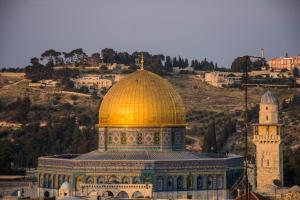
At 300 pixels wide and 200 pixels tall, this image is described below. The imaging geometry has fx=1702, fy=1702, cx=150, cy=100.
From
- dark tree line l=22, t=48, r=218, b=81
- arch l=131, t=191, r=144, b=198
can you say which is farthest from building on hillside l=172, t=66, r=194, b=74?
arch l=131, t=191, r=144, b=198

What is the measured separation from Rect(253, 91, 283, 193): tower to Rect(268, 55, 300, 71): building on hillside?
79236 mm

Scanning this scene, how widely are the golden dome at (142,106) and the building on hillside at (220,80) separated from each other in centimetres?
7019

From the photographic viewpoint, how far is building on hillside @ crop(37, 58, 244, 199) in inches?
2650

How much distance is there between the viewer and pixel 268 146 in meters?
70.8

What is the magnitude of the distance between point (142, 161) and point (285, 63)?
292ft

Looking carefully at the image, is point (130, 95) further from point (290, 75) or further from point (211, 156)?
point (290, 75)

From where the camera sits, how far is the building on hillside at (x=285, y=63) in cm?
Answer: 15275

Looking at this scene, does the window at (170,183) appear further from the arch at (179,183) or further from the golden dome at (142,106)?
the golden dome at (142,106)

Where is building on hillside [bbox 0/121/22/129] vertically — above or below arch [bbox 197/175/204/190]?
above

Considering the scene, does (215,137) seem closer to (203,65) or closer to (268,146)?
(268,146)

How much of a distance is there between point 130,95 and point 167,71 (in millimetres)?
74319

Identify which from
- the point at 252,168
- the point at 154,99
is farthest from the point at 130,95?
the point at 252,168

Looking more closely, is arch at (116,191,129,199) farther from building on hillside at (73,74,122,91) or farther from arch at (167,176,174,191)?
building on hillside at (73,74,122,91)

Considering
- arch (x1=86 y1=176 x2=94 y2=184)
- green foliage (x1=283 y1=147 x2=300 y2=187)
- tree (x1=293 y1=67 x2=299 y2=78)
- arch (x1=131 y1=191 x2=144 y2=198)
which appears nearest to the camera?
arch (x1=131 y1=191 x2=144 y2=198)
